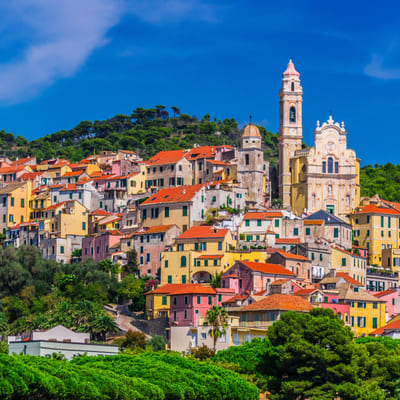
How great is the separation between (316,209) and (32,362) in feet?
198

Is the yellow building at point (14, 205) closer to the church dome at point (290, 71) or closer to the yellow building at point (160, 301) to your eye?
the yellow building at point (160, 301)

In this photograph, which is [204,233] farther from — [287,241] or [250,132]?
[250,132]

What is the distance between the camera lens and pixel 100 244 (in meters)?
104

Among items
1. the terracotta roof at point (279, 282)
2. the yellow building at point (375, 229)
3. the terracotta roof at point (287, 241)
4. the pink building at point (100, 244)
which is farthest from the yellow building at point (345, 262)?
the pink building at point (100, 244)

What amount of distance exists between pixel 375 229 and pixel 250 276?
22.5 metres

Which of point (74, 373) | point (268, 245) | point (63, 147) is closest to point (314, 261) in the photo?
point (268, 245)

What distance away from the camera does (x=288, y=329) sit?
67.7 metres

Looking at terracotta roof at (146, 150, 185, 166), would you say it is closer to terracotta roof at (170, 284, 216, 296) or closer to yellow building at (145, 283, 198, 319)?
yellow building at (145, 283, 198, 319)

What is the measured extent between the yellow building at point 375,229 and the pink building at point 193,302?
78.0ft

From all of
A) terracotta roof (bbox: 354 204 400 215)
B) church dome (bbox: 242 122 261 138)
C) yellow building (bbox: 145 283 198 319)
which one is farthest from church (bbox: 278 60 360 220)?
yellow building (bbox: 145 283 198 319)

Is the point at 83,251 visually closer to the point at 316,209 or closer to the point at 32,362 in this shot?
the point at 316,209

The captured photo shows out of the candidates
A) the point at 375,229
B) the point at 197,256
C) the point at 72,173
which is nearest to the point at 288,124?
the point at 375,229

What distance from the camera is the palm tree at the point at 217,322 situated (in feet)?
262

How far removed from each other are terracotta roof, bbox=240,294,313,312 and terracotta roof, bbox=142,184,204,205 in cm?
2197
